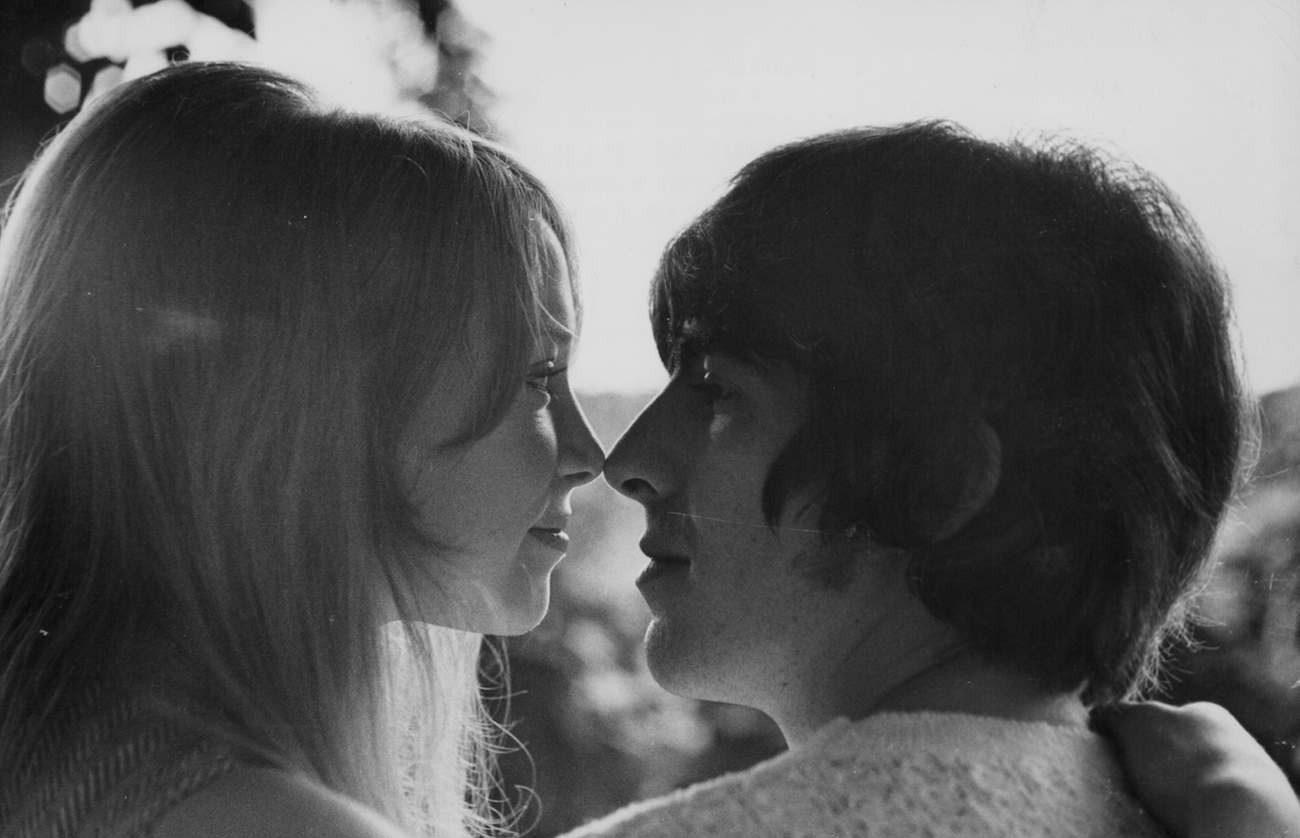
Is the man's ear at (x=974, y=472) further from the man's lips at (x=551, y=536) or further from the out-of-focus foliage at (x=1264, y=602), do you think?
the man's lips at (x=551, y=536)

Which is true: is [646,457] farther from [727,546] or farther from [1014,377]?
[1014,377]

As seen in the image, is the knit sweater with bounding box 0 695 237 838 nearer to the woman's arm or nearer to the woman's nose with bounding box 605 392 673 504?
the woman's nose with bounding box 605 392 673 504

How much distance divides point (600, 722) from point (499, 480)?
0.44 m

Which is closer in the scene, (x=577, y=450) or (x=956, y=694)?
(x=956, y=694)

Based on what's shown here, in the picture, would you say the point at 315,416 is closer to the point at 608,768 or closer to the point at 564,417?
the point at 564,417

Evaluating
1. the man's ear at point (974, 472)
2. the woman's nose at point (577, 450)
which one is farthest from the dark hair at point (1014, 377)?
the woman's nose at point (577, 450)

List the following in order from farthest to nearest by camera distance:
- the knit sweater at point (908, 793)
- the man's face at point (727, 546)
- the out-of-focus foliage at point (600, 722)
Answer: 1. the out-of-focus foliage at point (600, 722)
2. the man's face at point (727, 546)
3. the knit sweater at point (908, 793)

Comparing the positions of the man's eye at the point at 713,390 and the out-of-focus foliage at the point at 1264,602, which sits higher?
the man's eye at the point at 713,390

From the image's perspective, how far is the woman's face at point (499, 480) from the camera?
1.00 m

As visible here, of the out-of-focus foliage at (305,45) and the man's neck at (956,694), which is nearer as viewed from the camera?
the man's neck at (956,694)

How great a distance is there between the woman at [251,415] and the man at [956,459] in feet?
0.68

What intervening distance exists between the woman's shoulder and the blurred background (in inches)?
16.4

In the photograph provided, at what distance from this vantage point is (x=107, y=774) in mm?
806

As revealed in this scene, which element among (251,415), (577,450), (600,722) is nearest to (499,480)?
(577,450)
